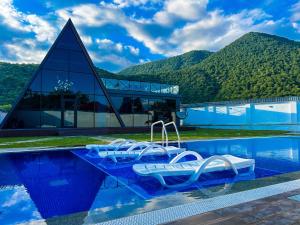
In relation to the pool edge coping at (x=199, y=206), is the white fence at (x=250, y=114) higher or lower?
higher

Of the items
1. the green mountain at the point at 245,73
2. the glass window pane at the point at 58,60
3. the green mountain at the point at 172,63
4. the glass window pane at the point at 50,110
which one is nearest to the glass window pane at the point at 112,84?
the glass window pane at the point at 58,60

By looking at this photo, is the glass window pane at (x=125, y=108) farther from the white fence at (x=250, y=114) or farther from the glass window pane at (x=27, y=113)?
the white fence at (x=250, y=114)

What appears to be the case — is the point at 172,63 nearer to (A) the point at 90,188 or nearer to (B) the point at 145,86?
(B) the point at 145,86

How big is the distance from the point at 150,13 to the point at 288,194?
2663 cm

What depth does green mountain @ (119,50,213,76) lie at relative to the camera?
51812 mm

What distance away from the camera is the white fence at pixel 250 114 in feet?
84.0

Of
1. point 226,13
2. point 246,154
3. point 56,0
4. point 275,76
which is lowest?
point 246,154

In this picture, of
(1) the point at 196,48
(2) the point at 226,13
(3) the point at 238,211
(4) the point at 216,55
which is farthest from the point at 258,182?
(1) the point at 196,48

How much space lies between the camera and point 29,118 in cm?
1788

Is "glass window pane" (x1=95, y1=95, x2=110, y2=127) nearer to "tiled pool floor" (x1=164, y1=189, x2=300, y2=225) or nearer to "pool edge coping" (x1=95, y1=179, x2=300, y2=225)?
"pool edge coping" (x1=95, y1=179, x2=300, y2=225)

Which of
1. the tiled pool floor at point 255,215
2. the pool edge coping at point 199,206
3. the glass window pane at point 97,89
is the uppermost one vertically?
the glass window pane at point 97,89

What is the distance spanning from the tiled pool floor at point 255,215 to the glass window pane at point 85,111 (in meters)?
17.0

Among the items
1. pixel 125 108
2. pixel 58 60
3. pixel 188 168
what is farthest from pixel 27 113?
pixel 188 168

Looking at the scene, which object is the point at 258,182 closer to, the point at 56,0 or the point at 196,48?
the point at 56,0
